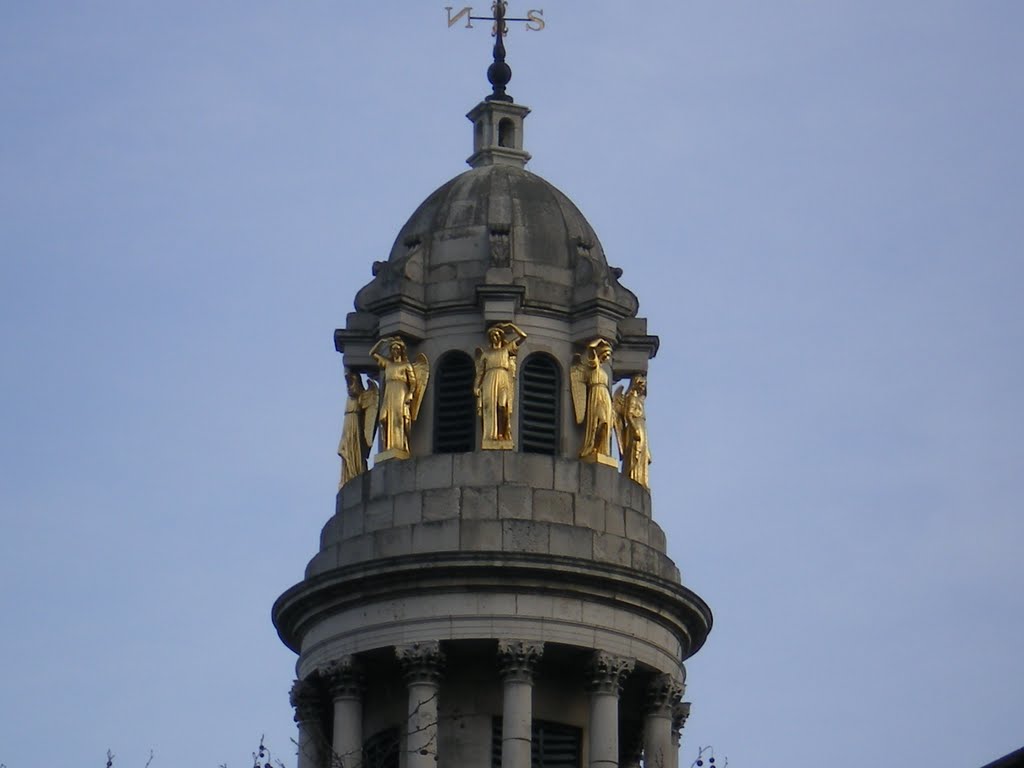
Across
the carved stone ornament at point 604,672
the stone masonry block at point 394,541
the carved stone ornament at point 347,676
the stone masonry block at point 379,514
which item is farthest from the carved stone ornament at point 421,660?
the carved stone ornament at point 604,672

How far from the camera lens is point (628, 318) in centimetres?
7944

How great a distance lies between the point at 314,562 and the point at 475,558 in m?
4.33

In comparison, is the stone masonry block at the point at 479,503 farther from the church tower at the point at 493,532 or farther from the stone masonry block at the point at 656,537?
the stone masonry block at the point at 656,537

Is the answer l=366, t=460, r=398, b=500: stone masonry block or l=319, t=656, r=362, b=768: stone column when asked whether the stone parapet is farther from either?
l=319, t=656, r=362, b=768: stone column

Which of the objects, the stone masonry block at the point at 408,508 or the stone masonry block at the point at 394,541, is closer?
the stone masonry block at the point at 394,541

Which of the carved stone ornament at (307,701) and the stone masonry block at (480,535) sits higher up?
the stone masonry block at (480,535)

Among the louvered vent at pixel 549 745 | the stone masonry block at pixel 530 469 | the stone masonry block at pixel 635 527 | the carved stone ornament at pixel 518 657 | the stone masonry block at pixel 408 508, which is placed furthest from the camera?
the stone masonry block at pixel 635 527

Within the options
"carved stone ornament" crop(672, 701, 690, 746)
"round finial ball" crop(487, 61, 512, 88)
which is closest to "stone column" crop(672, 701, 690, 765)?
"carved stone ornament" crop(672, 701, 690, 746)

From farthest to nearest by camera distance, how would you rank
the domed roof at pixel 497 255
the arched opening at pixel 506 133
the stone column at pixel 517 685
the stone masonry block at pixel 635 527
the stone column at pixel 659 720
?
1. the arched opening at pixel 506 133
2. the domed roof at pixel 497 255
3. the stone masonry block at pixel 635 527
4. the stone column at pixel 659 720
5. the stone column at pixel 517 685

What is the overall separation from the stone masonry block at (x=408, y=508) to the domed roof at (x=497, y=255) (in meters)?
4.68

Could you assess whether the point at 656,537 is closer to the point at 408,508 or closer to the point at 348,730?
the point at 408,508

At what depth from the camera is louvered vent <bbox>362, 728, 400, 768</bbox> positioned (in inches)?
2958

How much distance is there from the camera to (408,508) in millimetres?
75750

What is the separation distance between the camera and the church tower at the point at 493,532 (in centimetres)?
7431
